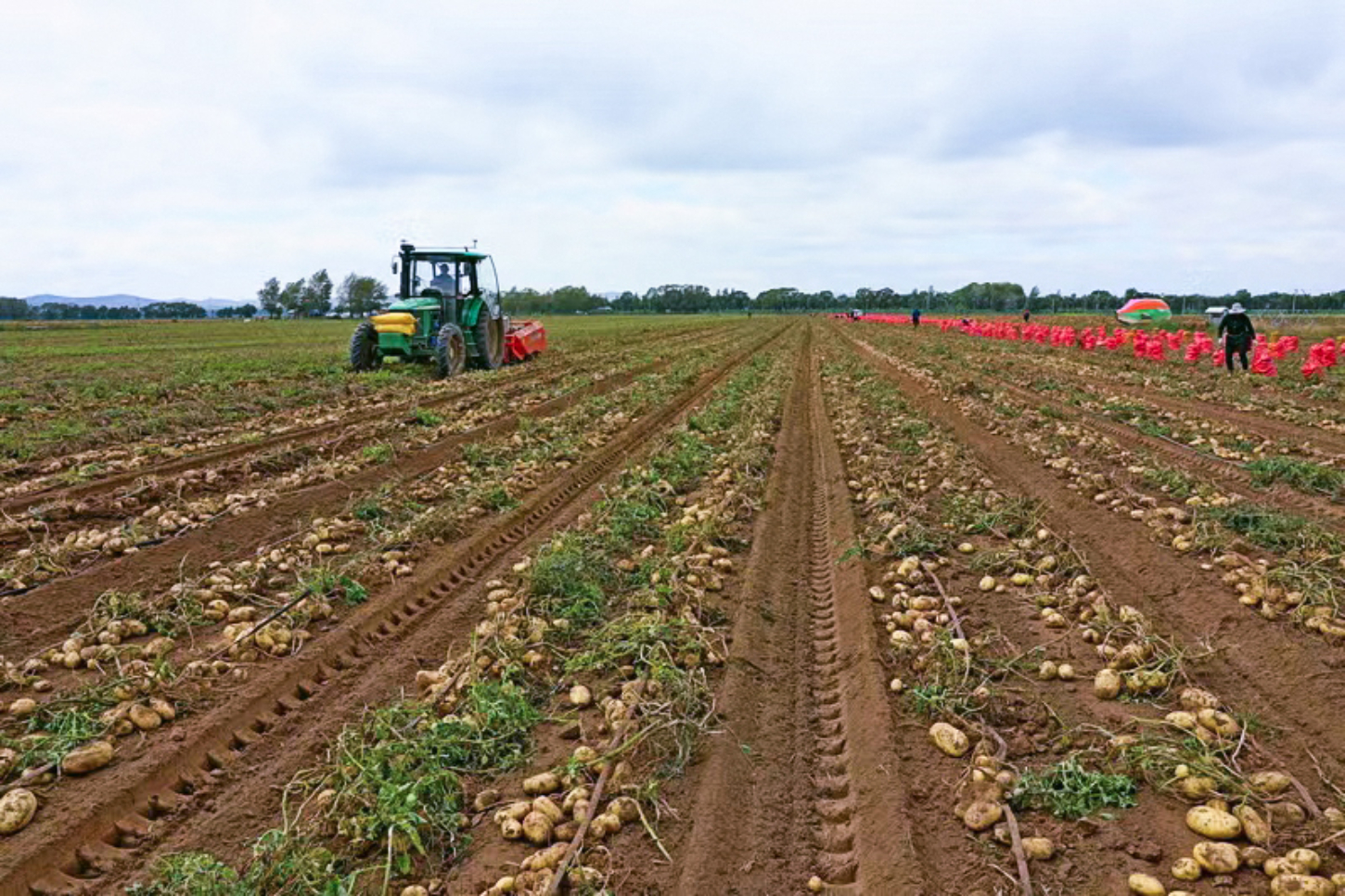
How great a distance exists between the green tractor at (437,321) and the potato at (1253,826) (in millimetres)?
16702

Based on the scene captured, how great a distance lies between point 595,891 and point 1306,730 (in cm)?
327

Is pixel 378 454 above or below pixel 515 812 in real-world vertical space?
above

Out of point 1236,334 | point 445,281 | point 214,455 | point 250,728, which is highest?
point 445,281

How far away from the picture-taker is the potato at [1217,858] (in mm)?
2850

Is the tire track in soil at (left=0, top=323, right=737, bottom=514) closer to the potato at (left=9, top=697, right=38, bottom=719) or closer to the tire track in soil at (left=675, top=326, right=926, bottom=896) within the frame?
the potato at (left=9, top=697, right=38, bottom=719)

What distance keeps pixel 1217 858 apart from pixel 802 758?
1.61m

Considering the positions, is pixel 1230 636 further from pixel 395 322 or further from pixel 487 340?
pixel 487 340

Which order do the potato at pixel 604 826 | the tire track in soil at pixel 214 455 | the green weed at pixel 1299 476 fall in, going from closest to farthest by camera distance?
1. the potato at pixel 604 826
2. the green weed at pixel 1299 476
3. the tire track in soil at pixel 214 455

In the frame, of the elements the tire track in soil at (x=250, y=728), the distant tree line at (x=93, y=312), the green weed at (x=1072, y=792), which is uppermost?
the distant tree line at (x=93, y=312)

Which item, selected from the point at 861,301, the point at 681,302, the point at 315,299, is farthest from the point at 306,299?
the point at 861,301

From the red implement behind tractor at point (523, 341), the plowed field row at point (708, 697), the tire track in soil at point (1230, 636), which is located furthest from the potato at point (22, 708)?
the red implement behind tractor at point (523, 341)

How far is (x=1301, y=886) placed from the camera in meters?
2.67

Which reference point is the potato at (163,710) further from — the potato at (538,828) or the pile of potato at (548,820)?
the potato at (538,828)

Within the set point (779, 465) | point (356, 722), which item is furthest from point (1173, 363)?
point (356, 722)
